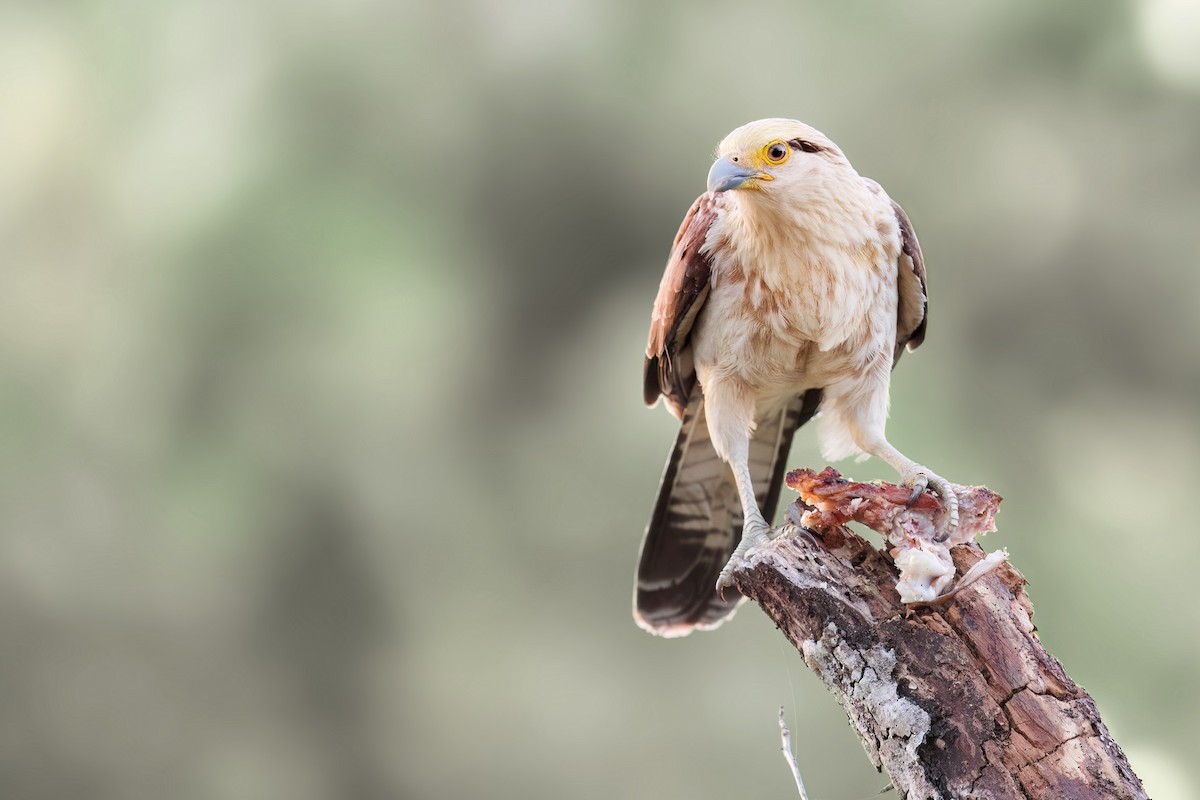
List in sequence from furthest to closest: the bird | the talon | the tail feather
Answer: the tail feather, the bird, the talon

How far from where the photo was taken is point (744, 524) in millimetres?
2756

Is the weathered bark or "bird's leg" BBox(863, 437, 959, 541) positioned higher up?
"bird's leg" BBox(863, 437, 959, 541)

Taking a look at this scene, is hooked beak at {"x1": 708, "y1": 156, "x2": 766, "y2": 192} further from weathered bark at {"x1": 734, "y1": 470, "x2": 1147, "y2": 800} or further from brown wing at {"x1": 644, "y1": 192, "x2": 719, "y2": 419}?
weathered bark at {"x1": 734, "y1": 470, "x2": 1147, "y2": 800}

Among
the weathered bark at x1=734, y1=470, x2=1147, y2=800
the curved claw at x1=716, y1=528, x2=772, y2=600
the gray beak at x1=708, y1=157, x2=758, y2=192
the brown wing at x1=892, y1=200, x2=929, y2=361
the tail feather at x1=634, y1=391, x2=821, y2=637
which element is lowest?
the weathered bark at x1=734, y1=470, x2=1147, y2=800

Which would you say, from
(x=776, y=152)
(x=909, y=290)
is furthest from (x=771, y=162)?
(x=909, y=290)

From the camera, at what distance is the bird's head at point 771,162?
255 centimetres

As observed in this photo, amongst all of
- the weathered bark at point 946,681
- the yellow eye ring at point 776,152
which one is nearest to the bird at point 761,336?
the yellow eye ring at point 776,152

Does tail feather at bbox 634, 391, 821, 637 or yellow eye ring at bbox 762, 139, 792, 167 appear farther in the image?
tail feather at bbox 634, 391, 821, 637

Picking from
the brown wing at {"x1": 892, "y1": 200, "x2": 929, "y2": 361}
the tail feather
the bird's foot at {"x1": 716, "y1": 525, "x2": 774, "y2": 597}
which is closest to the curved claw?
the bird's foot at {"x1": 716, "y1": 525, "x2": 774, "y2": 597}

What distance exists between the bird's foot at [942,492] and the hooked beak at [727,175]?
79 cm

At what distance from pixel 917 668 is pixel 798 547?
346mm

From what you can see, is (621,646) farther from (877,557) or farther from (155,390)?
(877,557)

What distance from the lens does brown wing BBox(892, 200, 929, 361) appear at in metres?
2.92

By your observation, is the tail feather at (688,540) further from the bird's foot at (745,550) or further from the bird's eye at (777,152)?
the bird's eye at (777,152)
